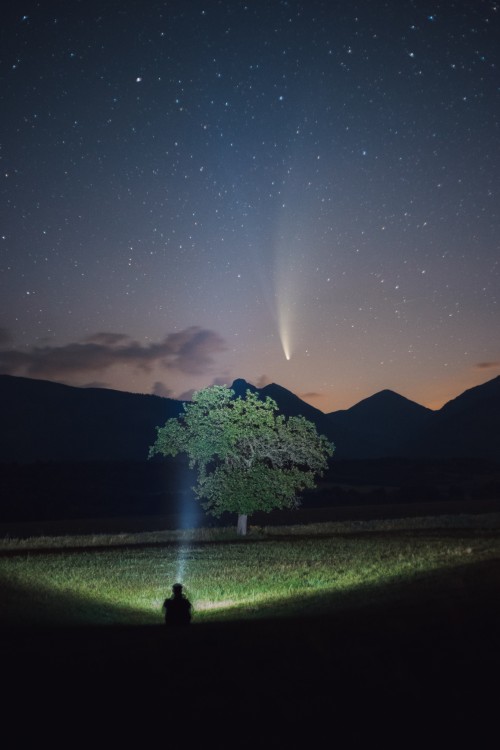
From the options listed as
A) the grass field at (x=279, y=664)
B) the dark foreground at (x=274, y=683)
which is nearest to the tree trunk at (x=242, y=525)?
the grass field at (x=279, y=664)

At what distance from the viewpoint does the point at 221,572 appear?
2647 cm

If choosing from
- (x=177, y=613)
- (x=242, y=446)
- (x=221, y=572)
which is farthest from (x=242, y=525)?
(x=177, y=613)

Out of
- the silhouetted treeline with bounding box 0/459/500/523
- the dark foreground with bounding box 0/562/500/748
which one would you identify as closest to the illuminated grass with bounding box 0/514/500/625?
the dark foreground with bounding box 0/562/500/748

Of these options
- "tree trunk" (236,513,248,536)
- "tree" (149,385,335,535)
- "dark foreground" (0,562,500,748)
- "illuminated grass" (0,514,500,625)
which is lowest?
"dark foreground" (0,562,500,748)

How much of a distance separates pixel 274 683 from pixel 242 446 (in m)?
36.7

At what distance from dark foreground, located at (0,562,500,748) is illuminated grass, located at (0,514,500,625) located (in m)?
5.63

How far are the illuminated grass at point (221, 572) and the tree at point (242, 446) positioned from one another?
3.21 metres

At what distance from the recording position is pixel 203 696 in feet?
26.6

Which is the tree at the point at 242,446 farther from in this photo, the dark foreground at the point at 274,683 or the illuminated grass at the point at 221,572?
the dark foreground at the point at 274,683

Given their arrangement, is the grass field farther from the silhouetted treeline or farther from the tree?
the silhouetted treeline

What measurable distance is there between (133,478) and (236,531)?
91508 mm

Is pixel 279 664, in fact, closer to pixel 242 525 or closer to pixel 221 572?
pixel 221 572

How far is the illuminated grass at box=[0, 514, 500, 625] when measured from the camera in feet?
61.8

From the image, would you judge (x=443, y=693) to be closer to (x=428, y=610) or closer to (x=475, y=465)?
(x=428, y=610)
